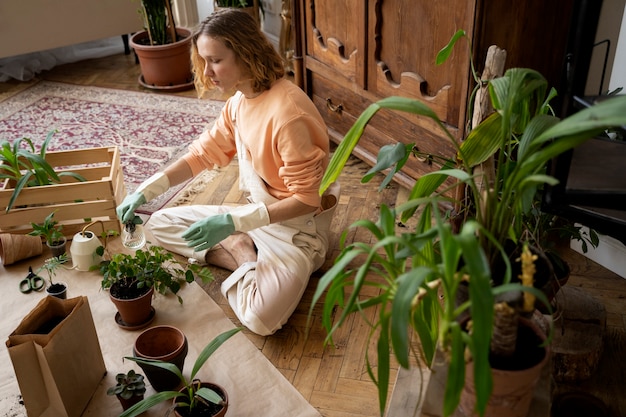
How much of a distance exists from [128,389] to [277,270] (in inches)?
21.4

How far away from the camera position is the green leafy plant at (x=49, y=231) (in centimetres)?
207

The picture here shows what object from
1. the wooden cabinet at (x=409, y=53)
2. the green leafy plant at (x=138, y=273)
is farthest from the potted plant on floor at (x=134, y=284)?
the wooden cabinet at (x=409, y=53)

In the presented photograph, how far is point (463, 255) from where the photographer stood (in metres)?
0.85

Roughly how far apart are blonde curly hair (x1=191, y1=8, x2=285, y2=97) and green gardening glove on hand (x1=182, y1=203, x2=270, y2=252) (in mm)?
351

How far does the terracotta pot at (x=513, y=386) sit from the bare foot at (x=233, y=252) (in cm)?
107

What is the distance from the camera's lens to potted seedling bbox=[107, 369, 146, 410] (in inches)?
60.7

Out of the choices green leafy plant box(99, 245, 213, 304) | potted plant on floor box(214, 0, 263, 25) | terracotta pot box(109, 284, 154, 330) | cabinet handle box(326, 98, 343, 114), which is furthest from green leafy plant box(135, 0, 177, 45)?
terracotta pot box(109, 284, 154, 330)

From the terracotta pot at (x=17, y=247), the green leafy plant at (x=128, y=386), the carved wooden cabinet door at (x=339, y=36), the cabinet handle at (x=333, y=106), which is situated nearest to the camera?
the green leafy plant at (x=128, y=386)

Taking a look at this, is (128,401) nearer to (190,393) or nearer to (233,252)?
(190,393)

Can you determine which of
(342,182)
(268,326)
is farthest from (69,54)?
(268,326)

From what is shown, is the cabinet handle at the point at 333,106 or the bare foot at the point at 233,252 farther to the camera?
the cabinet handle at the point at 333,106

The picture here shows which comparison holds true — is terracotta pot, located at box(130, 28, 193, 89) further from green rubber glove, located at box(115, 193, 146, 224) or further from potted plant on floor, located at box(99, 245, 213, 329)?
potted plant on floor, located at box(99, 245, 213, 329)

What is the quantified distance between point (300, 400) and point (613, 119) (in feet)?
3.51

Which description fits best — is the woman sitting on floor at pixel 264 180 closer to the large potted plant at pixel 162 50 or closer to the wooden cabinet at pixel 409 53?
the wooden cabinet at pixel 409 53
